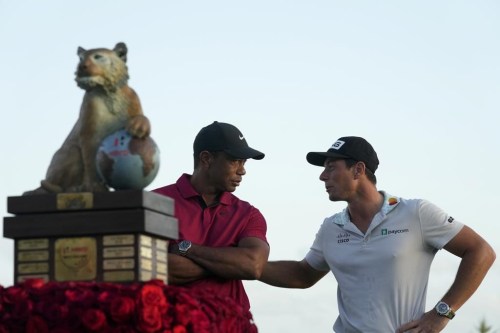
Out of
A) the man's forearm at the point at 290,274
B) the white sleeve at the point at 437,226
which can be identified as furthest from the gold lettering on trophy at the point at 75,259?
the white sleeve at the point at 437,226

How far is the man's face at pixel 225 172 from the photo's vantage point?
895 cm

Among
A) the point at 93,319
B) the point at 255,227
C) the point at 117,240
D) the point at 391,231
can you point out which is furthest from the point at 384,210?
the point at 93,319

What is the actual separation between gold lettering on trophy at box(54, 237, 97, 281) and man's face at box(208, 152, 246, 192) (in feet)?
7.43

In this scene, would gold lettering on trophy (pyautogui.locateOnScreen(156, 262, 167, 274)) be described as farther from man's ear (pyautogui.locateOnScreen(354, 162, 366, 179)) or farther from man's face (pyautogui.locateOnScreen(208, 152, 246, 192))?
man's ear (pyautogui.locateOnScreen(354, 162, 366, 179))

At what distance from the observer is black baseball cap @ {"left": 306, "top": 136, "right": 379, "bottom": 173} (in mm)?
9742

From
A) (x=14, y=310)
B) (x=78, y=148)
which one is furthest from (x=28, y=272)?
(x=78, y=148)

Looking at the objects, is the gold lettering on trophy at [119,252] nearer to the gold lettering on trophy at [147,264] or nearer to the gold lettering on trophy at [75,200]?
the gold lettering on trophy at [147,264]

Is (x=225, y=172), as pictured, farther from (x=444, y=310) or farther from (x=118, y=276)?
(x=118, y=276)

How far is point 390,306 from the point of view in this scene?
9188 mm

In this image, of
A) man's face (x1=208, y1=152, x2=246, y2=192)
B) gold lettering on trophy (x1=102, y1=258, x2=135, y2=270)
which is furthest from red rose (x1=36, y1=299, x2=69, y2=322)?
man's face (x1=208, y1=152, x2=246, y2=192)

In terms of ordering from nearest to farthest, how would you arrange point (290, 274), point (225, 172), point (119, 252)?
point (119, 252) → point (225, 172) → point (290, 274)

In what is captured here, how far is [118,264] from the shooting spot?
22.2 ft

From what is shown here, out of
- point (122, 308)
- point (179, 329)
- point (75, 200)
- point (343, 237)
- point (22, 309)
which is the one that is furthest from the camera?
point (343, 237)

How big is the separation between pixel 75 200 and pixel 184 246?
165 centimetres
